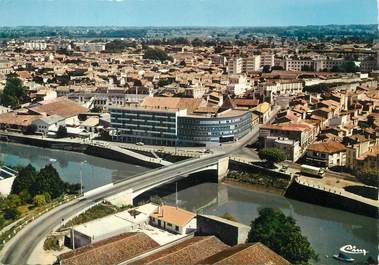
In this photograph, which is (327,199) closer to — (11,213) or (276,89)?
(11,213)

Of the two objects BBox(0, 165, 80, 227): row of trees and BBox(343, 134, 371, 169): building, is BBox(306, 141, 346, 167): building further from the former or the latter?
BBox(0, 165, 80, 227): row of trees

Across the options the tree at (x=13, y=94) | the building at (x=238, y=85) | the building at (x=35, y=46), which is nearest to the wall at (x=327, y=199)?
the building at (x=238, y=85)

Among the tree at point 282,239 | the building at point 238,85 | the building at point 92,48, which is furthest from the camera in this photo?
the building at point 92,48

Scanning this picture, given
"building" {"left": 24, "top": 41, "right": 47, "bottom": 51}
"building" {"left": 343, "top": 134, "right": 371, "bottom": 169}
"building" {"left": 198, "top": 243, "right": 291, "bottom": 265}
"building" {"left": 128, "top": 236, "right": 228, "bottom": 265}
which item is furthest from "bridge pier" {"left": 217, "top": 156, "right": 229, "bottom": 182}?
"building" {"left": 24, "top": 41, "right": 47, "bottom": 51}

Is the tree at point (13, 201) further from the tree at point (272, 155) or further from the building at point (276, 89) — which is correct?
the building at point (276, 89)

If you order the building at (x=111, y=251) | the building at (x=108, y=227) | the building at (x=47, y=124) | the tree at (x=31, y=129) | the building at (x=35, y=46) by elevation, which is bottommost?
the tree at (x=31, y=129)

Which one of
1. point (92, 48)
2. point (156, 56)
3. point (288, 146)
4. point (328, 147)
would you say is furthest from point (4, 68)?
point (328, 147)
